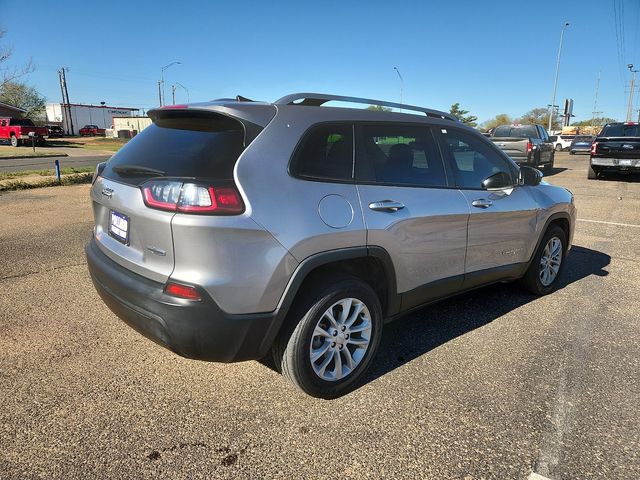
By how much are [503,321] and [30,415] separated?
3.49 meters

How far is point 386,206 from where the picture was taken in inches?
114

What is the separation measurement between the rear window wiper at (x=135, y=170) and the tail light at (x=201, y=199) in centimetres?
22

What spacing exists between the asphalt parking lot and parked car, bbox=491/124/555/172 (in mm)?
11596

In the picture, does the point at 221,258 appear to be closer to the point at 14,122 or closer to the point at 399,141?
the point at 399,141

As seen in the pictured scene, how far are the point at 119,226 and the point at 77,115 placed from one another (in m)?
80.0

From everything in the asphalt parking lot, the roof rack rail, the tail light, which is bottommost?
the asphalt parking lot

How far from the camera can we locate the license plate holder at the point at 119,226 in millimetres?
2635

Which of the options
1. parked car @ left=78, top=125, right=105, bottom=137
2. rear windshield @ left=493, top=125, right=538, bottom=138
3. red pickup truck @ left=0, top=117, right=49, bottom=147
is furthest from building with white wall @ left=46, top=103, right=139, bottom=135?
rear windshield @ left=493, top=125, right=538, bottom=138

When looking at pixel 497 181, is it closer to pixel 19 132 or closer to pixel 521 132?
pixel 521 132

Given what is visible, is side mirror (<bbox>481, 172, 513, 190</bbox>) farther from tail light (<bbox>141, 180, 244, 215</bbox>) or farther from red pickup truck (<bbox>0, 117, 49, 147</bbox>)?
red pickup truck (<bbox>0, 117, 49, 147</bbox>)

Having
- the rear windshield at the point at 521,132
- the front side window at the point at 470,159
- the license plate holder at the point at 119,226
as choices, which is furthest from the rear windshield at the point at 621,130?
the license plate holder at the point at 119,226

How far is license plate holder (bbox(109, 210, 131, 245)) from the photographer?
263 cm

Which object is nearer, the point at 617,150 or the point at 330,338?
the point at 330,338

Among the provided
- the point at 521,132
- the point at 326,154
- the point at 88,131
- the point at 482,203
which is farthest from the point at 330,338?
the point at 88,131
